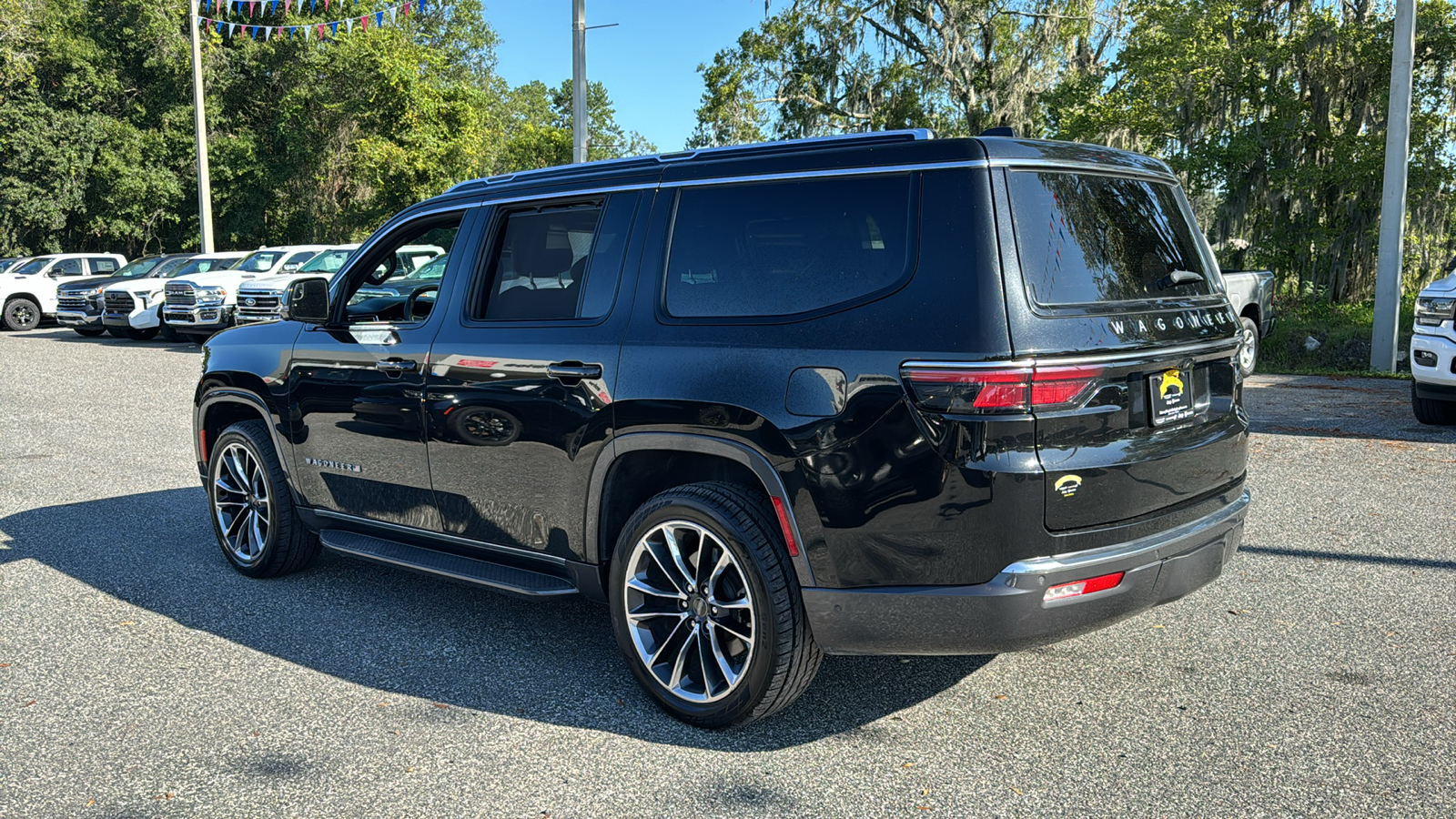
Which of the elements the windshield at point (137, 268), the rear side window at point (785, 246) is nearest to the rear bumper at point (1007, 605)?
the rear side window at point (785, 246)

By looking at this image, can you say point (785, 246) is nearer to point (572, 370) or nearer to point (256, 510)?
point (572, 370)

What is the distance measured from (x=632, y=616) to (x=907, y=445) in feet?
4.27

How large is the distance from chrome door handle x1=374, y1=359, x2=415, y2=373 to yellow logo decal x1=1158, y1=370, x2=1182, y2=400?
2924 mm

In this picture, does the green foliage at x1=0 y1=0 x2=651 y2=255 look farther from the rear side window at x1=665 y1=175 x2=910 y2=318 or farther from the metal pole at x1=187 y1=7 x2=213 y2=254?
the rear side window at x1=665 y1=175 x2=910 y2=318

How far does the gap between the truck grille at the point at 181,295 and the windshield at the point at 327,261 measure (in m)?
2.51

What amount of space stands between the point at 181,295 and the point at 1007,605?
Answer: 68.4ft

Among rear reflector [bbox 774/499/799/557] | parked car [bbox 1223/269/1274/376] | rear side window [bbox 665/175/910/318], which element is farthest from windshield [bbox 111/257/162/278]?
rear reflector [bbox 774/499/799/557]

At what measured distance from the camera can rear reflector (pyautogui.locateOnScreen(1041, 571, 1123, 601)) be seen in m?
3.31

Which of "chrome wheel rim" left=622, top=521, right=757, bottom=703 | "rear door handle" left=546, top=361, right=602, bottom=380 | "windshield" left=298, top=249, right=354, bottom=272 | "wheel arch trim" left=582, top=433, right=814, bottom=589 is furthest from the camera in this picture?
"windshield" left=298, top=249, right=354, bottom=272

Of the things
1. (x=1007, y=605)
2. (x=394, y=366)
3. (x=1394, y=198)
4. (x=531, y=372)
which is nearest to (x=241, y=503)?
(x=394, y=366)

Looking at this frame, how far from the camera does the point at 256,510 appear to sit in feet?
18.8

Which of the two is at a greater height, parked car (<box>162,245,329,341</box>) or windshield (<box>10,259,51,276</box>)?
windshield (<box>10,259,51,276</box>)

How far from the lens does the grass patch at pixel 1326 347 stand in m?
15.8

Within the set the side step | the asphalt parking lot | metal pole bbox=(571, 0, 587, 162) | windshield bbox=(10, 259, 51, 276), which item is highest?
metal pole bbox=(571, 0, 587, 162)
